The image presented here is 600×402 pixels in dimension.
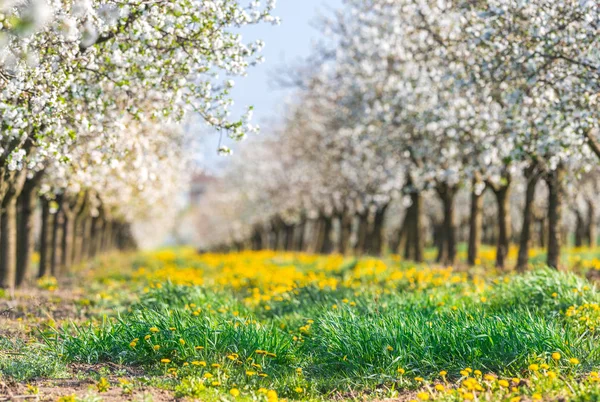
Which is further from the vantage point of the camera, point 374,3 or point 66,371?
point 374,3

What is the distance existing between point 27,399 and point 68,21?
4564 mm

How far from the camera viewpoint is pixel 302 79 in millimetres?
29062

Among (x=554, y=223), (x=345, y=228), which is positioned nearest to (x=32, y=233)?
(x=554, y=223)

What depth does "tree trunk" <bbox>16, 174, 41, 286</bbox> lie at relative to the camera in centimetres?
1848

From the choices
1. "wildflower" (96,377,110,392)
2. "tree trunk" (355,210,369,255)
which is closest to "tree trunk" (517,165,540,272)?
"tree trunk" (355,210,369,255)

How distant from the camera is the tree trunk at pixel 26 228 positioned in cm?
1848

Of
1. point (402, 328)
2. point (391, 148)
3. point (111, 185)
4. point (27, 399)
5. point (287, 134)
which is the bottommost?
point (27, 399)

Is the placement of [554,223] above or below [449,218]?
below

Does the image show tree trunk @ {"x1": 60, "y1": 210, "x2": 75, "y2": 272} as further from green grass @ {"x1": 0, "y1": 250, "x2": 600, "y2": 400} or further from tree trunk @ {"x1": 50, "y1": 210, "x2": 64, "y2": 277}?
green grass @ {"x1": 0, "y1": 250, "x2": 600, "y2": 400}

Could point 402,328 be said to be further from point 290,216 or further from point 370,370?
point 290,216

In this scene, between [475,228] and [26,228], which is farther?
[475,228]

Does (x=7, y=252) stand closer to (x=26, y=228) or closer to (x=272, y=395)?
(x=26, y=228)

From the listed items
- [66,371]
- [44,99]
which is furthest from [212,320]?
[44,99]

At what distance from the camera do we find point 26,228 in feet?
63.1
